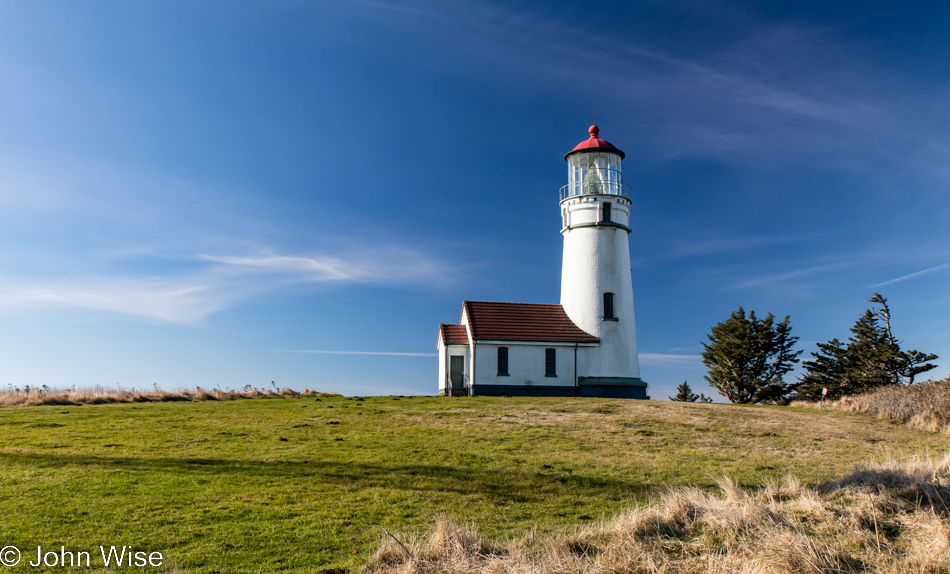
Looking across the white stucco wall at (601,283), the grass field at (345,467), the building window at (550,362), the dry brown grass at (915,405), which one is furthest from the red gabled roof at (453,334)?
the dry brown grass at (915,405)

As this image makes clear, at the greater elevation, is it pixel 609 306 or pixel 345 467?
pixel 609 306

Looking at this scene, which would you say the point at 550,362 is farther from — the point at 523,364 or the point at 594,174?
the point at 594,174

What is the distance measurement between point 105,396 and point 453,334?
16021mm

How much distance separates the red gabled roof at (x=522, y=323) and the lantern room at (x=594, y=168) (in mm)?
6626

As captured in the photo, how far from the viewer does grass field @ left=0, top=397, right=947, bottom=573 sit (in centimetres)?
866

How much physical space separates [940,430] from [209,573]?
76.5ft

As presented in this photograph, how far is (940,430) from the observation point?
69.4ft

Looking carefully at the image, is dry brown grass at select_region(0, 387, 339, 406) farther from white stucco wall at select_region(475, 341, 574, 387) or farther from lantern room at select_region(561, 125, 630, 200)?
lantern room at select_region(561, 125, 630, 200)

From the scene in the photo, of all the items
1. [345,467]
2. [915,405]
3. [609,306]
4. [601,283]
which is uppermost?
[601,283]

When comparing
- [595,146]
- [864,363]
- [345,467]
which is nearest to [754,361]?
[864,363]

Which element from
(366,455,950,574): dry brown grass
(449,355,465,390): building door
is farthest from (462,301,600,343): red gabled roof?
(366,455,950,574): dry brown grass

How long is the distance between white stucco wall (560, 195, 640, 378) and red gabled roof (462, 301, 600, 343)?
74cm

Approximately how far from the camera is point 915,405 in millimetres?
23875

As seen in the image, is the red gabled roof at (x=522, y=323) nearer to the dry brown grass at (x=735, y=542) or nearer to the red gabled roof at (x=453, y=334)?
the red gabled roof at (x=453, y=334)
